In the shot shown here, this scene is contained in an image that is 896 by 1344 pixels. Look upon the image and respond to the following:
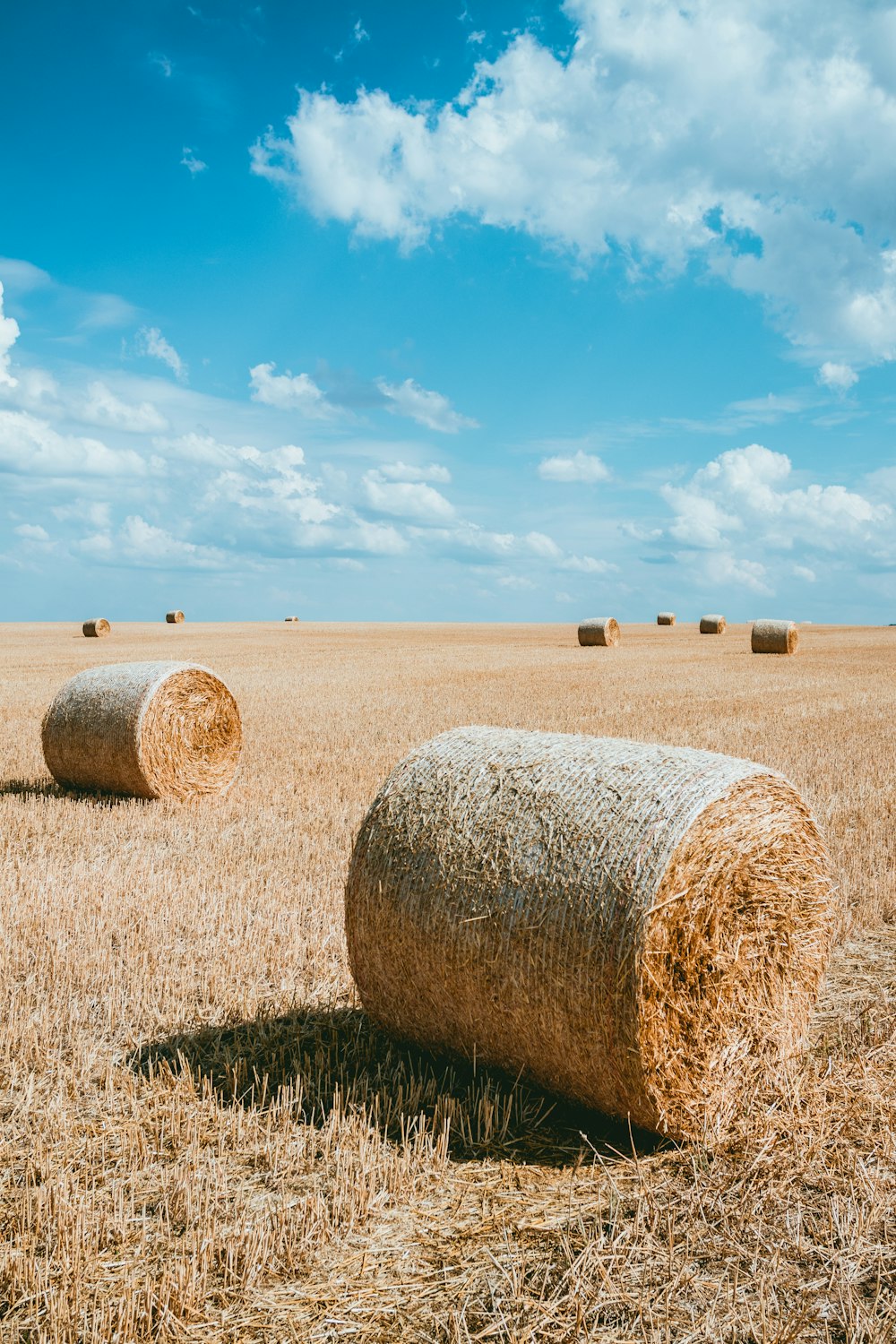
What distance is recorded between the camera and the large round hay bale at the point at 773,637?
35.3 m

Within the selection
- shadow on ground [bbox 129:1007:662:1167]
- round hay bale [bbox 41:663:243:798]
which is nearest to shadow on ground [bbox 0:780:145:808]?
round hay bale [bbox 41:663:243:798]

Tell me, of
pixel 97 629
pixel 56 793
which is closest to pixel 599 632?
pixel 97 629

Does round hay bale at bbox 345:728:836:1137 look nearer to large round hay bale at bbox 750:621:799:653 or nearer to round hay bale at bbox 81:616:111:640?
large round hay bale at bbox 750:621:799:653

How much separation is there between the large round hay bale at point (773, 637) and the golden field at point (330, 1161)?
28.3m

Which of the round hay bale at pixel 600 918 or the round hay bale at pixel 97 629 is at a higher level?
the round hay bale at pixel 97 629

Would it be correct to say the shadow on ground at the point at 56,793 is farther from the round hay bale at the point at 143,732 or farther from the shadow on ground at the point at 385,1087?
the shadow on ground at the point at 385,1087

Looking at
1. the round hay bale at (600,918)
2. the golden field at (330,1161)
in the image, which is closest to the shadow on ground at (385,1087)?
the golden field at (330,1161)

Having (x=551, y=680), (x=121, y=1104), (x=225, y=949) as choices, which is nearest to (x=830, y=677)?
(x=551, y=680)

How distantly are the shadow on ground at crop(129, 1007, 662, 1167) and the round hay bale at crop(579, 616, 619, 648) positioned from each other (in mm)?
35465

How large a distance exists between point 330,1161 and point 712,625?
4945cm

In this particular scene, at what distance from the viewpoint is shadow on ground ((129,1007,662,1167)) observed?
4.24m

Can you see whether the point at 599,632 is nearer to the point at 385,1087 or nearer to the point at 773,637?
the point at 773,637

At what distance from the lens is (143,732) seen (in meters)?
10.7

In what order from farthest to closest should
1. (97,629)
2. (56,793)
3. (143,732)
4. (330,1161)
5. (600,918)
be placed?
1. (97,629)
2. (56,793)
3. (143,732)
4. (600,918)
5. (330,1161)
